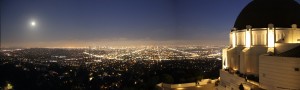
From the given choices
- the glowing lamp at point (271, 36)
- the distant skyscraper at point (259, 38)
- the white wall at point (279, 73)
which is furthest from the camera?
the glowing lamp at point (271, 36)

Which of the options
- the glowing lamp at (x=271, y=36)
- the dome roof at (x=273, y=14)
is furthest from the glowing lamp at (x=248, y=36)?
the glowing lamp at (x=271, y=36)

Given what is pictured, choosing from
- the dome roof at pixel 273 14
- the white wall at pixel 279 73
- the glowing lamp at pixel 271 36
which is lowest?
the white wall at pixel 279 73

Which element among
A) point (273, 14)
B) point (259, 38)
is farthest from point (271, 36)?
point (273, 14)

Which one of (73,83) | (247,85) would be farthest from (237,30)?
(73,83)

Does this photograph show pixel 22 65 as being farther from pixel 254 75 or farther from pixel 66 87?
pixel 254 75

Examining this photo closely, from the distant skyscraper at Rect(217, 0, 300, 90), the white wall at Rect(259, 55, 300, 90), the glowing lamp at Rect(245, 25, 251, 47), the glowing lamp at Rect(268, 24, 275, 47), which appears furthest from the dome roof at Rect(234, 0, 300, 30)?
the white wall at Rect(259, 55, 300, 90)

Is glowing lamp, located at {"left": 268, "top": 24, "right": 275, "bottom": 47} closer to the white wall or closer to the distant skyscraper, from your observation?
the distant skyscraper

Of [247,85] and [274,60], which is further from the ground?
[274,60]

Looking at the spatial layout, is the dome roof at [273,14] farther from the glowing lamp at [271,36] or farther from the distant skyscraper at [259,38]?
the glowing lamp at [271,36]
